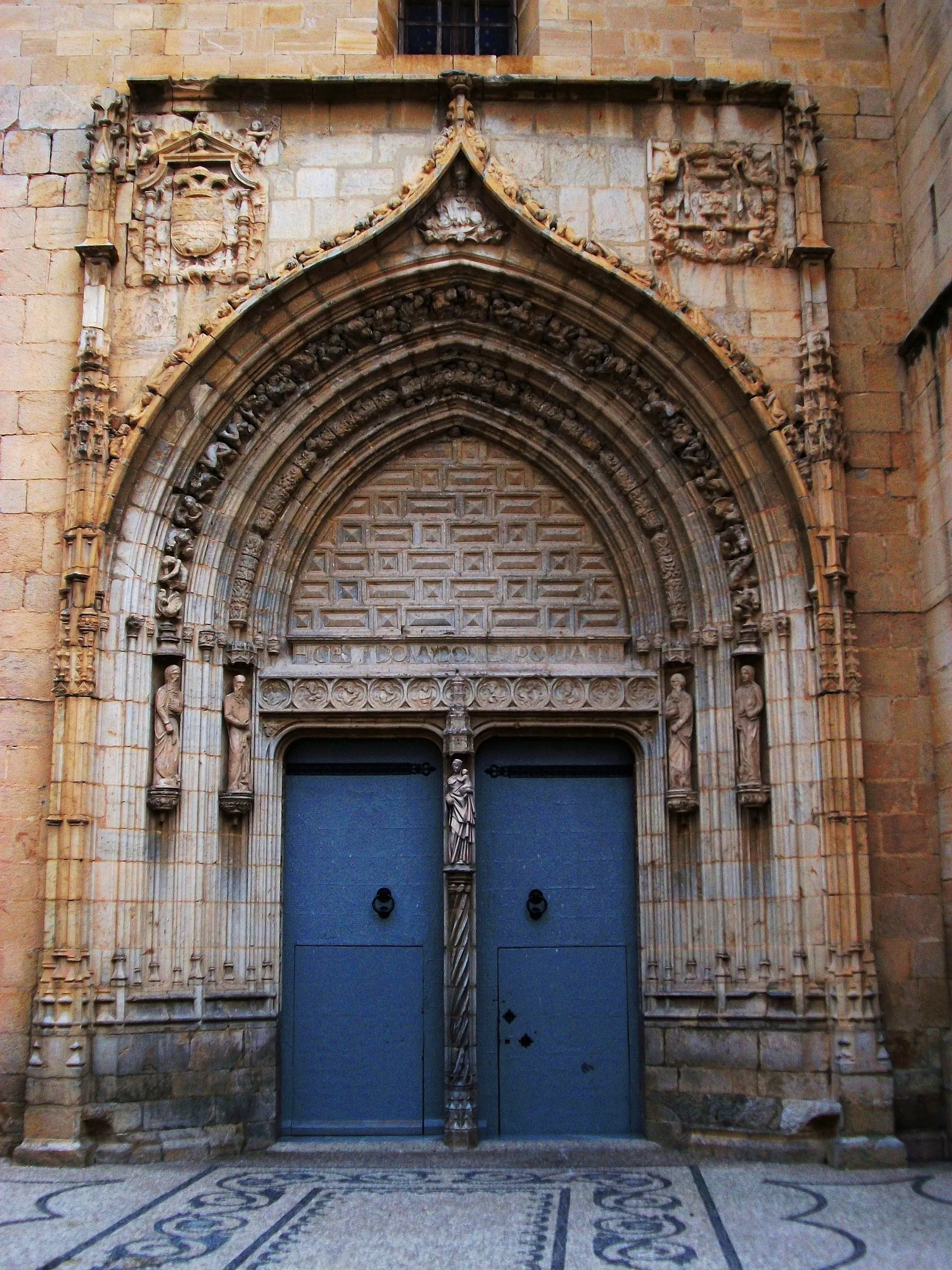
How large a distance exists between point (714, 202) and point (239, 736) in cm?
539

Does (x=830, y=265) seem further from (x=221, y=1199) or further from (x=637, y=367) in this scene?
(x=221, y=1199)

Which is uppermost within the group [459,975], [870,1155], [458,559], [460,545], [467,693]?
[460,545]

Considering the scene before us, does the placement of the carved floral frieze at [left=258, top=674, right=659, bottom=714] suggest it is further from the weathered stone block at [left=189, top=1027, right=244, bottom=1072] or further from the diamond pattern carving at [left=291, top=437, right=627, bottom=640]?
the weathered stone block at [left=189, top=1027, right=244, bottom=1072]

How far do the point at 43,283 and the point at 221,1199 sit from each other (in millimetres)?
6551

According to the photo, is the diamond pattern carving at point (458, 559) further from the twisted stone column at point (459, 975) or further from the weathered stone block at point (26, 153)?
the weathered stone block at point (26, 153)

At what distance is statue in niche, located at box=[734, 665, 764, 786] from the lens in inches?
378

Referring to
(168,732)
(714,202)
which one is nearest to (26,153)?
(168,732)

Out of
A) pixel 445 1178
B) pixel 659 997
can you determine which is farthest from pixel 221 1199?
pixel 659 997

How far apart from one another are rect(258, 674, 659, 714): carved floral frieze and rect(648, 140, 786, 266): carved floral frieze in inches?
128

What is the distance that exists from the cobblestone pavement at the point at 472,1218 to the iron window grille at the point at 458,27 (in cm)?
881

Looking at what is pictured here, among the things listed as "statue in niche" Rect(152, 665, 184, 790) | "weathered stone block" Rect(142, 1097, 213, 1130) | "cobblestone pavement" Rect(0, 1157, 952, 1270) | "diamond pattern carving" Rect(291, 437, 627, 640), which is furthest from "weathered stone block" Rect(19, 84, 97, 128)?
"cobblestone pavement" Rect(0, 1157, 952, 1270)

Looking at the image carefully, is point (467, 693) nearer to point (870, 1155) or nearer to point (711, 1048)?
point (711, 1048)

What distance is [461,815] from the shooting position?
995cm

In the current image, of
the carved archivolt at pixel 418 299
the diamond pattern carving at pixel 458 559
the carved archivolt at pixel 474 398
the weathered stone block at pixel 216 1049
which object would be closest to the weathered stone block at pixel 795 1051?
the carved archivolt at pixel 474 398
